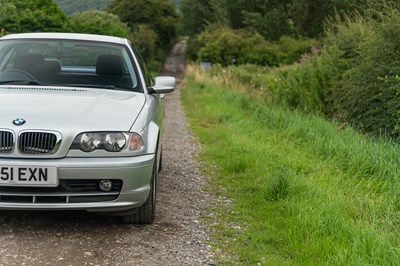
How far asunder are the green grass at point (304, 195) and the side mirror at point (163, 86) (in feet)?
4.16

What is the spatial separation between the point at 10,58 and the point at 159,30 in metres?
59.0

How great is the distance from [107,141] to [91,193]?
405 mm

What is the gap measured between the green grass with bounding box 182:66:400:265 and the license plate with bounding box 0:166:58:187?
4.48 feet

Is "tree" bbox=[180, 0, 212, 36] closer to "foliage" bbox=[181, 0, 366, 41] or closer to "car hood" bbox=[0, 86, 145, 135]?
"foliage" bbox=[181, 0, 366, 41]

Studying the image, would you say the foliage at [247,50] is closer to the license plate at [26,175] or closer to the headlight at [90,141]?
the headlight at [90,141]

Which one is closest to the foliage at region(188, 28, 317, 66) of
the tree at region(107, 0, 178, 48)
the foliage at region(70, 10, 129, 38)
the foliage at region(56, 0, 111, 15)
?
the foliage at region(70, 10, 129, 38)

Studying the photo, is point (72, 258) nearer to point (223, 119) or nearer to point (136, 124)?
point (136, 124)

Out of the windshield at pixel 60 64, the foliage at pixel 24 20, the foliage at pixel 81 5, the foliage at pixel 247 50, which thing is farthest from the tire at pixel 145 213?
the foliage at pixel 81 5

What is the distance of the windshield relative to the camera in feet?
15.7

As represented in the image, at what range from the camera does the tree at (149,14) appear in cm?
→ 5753

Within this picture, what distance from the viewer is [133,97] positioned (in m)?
4.50

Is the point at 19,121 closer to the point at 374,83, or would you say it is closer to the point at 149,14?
the point at 374,83

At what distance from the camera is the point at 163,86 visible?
504cm

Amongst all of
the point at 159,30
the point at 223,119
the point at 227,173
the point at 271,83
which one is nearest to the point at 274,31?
the point at 159,30
